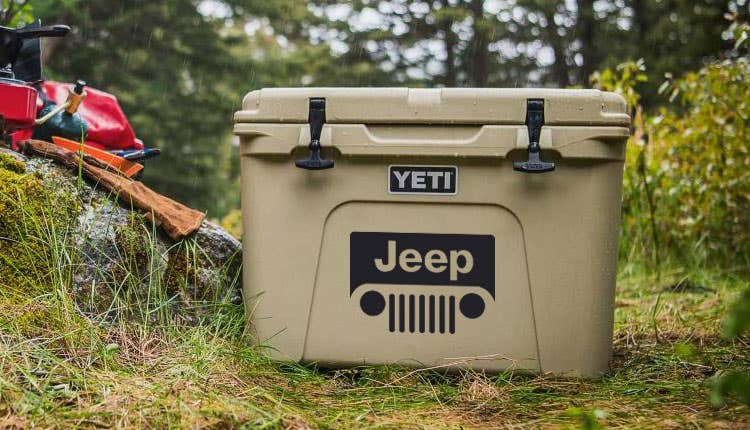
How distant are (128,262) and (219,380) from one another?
23.5 inches

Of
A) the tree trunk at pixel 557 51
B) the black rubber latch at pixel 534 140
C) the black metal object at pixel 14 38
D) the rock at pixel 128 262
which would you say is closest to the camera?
the black rubber latch at pixel 534 140

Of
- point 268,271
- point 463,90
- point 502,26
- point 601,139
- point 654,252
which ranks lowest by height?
point 654,252

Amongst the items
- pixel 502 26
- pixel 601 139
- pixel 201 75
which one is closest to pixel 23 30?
pixel 601 139

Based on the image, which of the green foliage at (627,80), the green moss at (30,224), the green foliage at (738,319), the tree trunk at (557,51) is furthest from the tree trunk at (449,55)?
the green foliage at (738,319)

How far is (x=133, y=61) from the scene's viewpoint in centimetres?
1267

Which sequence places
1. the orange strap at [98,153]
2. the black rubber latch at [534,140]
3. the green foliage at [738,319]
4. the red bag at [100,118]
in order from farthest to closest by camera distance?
the red bag at [100,118], the orange strap at [98,153], the black rubber latch at [534,140], the green foliage at [738,319]

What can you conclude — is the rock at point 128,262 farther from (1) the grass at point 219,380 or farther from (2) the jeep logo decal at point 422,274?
(2) the jeep logo decal at point 422,274

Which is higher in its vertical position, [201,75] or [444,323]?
[201,75]

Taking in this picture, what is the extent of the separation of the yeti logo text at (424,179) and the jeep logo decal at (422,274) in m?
0.12

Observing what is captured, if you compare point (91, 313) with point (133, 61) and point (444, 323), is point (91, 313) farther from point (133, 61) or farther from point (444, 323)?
point (133, 61)

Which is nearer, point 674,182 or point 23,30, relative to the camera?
point 23,30

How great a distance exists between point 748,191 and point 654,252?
22.4 inches

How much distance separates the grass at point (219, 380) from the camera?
1.51 m

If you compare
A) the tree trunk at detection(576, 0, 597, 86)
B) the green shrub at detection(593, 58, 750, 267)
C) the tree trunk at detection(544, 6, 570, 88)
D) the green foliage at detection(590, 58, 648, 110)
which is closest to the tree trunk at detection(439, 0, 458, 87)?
the tree trunk at detection(544, 6, 570, 88)
